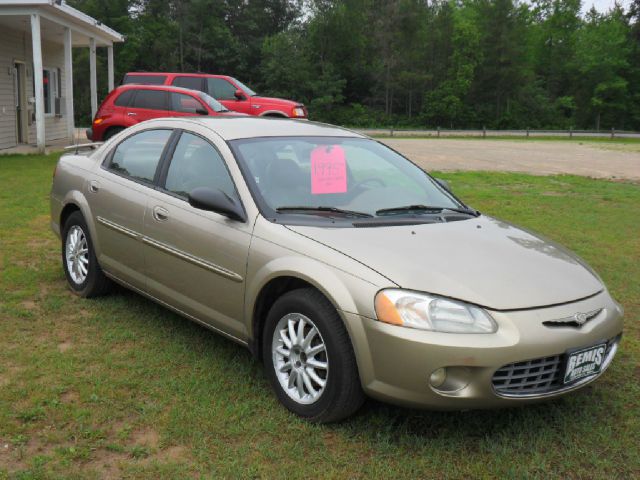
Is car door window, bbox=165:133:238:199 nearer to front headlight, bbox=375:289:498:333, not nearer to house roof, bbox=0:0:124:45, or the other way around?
front headlight, bbox=375:289:498:333

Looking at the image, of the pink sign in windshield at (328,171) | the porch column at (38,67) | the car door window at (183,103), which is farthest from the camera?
the porch column at (38,67)

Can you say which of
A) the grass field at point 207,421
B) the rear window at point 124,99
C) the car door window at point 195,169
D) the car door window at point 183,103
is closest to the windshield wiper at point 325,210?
the car door window at point 195,169

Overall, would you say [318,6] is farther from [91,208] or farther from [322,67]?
[91,208]

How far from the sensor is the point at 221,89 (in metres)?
18.0

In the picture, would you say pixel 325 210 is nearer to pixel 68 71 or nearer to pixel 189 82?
pixel 189 82

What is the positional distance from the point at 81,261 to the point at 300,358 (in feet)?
8.64

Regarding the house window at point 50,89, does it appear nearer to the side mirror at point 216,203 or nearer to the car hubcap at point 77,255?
the car hubcap at point 77,255

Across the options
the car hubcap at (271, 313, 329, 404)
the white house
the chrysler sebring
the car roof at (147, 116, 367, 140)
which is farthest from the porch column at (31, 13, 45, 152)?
the car hubcap at (271, 313, 329, 404)

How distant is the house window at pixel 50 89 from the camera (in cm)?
2184

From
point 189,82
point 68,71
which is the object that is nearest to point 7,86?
point 68,71

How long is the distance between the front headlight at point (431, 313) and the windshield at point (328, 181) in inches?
35.6

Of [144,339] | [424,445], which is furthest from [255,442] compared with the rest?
[144,339]

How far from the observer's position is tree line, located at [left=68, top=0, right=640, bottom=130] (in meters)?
64.8

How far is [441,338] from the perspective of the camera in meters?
3.00
